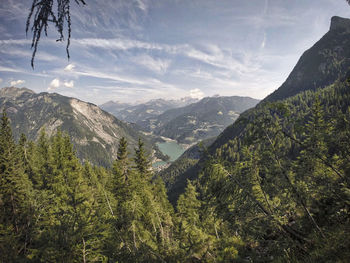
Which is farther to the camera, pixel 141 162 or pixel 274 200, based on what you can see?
pixel 141 162

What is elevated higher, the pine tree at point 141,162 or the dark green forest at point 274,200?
the dark green forest at point 274,200

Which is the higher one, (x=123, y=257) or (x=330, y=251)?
(x=330, y=251)

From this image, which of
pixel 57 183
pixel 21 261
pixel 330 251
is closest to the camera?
pixel 330 251

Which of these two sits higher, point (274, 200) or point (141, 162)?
point (274, 200)

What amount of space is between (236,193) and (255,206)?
0.85 m

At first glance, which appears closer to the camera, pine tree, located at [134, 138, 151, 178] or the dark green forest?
the dark green forest

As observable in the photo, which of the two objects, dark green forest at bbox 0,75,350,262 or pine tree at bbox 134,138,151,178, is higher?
dark green forest at bbox 0,75,350,262

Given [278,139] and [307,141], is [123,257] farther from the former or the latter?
[307,141]

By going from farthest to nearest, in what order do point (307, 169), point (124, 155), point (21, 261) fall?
point (124, 155) → point (21, 261) → point (307, 169)

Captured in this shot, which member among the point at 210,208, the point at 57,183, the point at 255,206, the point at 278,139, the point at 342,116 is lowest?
the point at 57,183

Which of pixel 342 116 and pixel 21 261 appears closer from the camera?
pixel 342 116

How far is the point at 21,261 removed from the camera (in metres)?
9.05

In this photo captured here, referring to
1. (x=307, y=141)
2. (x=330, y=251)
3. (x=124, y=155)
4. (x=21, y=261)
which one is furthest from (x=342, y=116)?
(x=124, y=155)

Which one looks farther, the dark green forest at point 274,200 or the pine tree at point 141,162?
the pine tree at point 141,162
